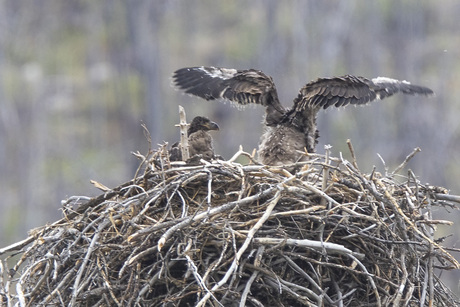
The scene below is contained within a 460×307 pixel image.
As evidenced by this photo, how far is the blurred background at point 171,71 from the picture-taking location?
78.2 ft

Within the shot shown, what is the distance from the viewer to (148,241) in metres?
5.36

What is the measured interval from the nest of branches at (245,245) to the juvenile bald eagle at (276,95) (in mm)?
927

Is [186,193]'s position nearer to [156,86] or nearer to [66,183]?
[66,183]

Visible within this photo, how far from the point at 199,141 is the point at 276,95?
721 mm

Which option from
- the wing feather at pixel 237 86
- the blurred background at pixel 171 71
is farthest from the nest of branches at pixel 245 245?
the blurred background at pixel 171 71

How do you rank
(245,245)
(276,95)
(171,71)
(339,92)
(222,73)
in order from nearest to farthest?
(245,245) → (339,92) → (276,95) → (222,73) → (171,71)

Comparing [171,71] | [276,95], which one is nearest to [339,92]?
[276,95]

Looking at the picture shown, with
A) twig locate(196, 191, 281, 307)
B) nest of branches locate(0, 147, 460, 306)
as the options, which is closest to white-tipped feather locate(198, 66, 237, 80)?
nest of branches locate(0, 147, 460, 306)

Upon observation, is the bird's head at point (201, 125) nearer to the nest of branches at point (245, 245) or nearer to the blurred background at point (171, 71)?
the nest of branches at point (245, 245)

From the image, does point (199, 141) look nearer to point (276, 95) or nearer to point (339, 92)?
Answer: point (276, 95)

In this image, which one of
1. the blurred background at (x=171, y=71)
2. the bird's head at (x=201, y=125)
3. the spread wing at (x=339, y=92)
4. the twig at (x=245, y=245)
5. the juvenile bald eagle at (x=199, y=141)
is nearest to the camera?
the twig at (x=245, y=245)

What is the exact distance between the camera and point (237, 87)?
277 inches

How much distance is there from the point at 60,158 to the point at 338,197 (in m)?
20.0

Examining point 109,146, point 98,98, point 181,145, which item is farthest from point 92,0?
point 181,145
